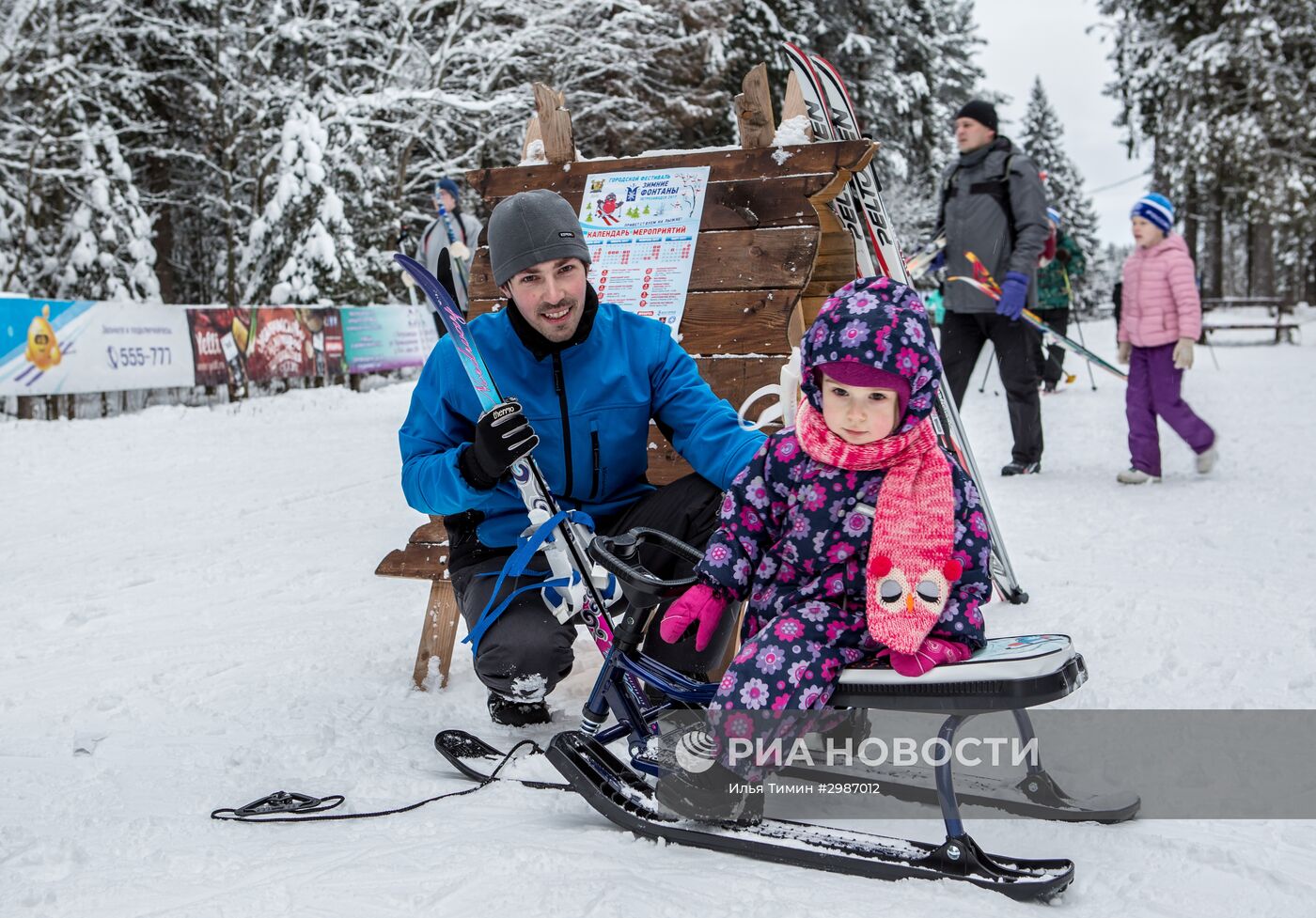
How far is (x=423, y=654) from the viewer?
340 cm

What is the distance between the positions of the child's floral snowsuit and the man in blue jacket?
0.43m

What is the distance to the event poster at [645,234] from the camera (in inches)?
148

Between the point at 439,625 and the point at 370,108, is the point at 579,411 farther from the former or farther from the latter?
the point at 370,108

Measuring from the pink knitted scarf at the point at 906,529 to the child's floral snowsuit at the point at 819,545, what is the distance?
46 millimetres

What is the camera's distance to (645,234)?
385 centimetres

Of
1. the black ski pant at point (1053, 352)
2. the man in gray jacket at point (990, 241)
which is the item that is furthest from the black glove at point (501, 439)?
the black ski pant at point (1053, 352)

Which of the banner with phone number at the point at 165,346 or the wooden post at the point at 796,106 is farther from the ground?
the wooden post at the point at 796,106

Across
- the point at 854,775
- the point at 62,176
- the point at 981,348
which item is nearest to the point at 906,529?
the point at 854,775

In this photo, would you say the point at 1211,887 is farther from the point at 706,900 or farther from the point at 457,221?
the point at 457,221

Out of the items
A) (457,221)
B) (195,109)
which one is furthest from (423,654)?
(195,109)

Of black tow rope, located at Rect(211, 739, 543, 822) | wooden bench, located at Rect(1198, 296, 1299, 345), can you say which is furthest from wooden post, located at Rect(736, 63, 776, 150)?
wooden bench, located at Rect(1198, 296, 1299, 345)

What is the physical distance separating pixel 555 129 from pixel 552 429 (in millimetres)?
1660

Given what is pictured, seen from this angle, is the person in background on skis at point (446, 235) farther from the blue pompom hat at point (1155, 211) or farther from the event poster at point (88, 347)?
the blue pompom hat at point (1155, 211)

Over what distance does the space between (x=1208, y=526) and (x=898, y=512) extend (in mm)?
3701
